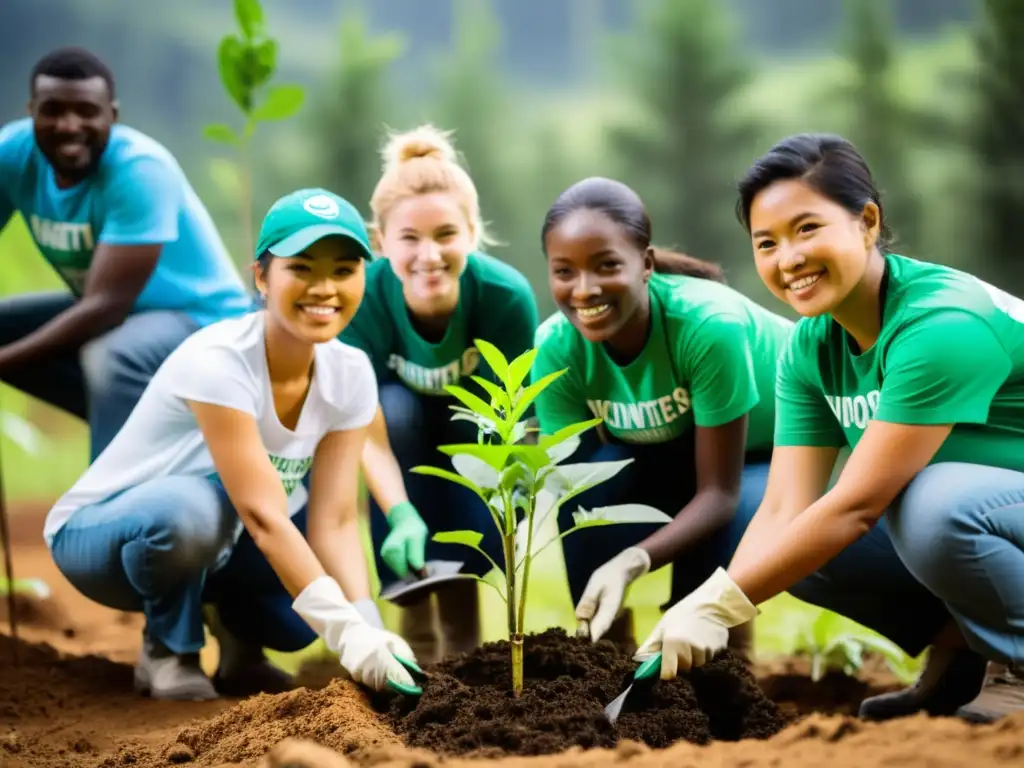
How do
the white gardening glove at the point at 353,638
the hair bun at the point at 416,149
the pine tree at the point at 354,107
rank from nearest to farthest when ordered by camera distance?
the white gardening glove at the point at 353,638 → the hair bun at the point at 416,149 → the pine tree at the point at 354,107

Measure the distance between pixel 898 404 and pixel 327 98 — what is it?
10.2 ft

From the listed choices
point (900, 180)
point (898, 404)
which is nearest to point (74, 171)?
point (898, 404)

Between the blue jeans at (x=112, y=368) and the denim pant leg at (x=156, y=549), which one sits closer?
the denim pant leg at (x=156, y=549)

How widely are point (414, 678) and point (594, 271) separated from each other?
794 millimetres

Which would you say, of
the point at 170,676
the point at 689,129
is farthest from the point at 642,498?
the point at 689,129

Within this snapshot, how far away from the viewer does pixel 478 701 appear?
1.62 m

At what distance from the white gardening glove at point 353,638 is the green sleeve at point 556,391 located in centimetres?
54

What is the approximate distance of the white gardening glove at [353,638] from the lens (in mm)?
1732

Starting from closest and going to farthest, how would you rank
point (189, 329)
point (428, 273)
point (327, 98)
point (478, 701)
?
point (478, 701) < point (428, 273) < point (189, 329) < point (327, 98)

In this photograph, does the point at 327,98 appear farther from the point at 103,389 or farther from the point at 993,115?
the point at 993,115

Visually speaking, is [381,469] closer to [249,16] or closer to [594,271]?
[594,271]

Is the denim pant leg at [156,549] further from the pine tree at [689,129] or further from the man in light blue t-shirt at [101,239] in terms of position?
the pine tree at [689,129]

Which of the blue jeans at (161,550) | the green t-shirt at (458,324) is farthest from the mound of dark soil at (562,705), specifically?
the green t-shirt at (458,324)

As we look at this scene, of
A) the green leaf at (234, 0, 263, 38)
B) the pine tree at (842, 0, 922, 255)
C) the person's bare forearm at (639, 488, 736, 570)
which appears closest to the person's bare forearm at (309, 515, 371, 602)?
the person's bare forearm at (639, 488, 736, 570)
